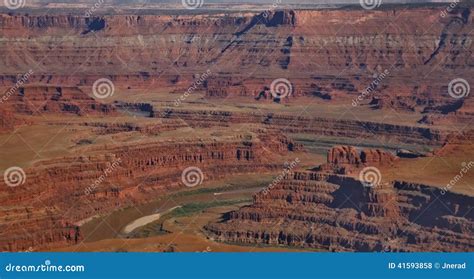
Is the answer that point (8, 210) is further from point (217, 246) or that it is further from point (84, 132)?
point (84, 132)

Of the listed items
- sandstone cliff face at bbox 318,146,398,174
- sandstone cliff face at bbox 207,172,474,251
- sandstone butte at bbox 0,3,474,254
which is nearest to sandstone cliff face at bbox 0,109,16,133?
sandstone butte at bbox 0,3,474,254

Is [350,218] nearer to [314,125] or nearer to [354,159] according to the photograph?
[354,159]

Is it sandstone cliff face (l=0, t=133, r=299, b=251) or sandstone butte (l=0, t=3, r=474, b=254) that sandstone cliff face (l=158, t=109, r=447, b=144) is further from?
sandstone cliff face (l=0, t=133, r=299, b=251)

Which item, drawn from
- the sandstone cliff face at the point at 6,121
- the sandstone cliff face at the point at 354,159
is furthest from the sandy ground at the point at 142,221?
the sandstone cliff face at the point at 6,121

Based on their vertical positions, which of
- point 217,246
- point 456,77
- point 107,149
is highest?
point 456,77

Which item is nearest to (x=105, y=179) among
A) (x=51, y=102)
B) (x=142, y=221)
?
(x=142, y=221)

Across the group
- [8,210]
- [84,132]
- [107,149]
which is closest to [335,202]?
[8,210]
